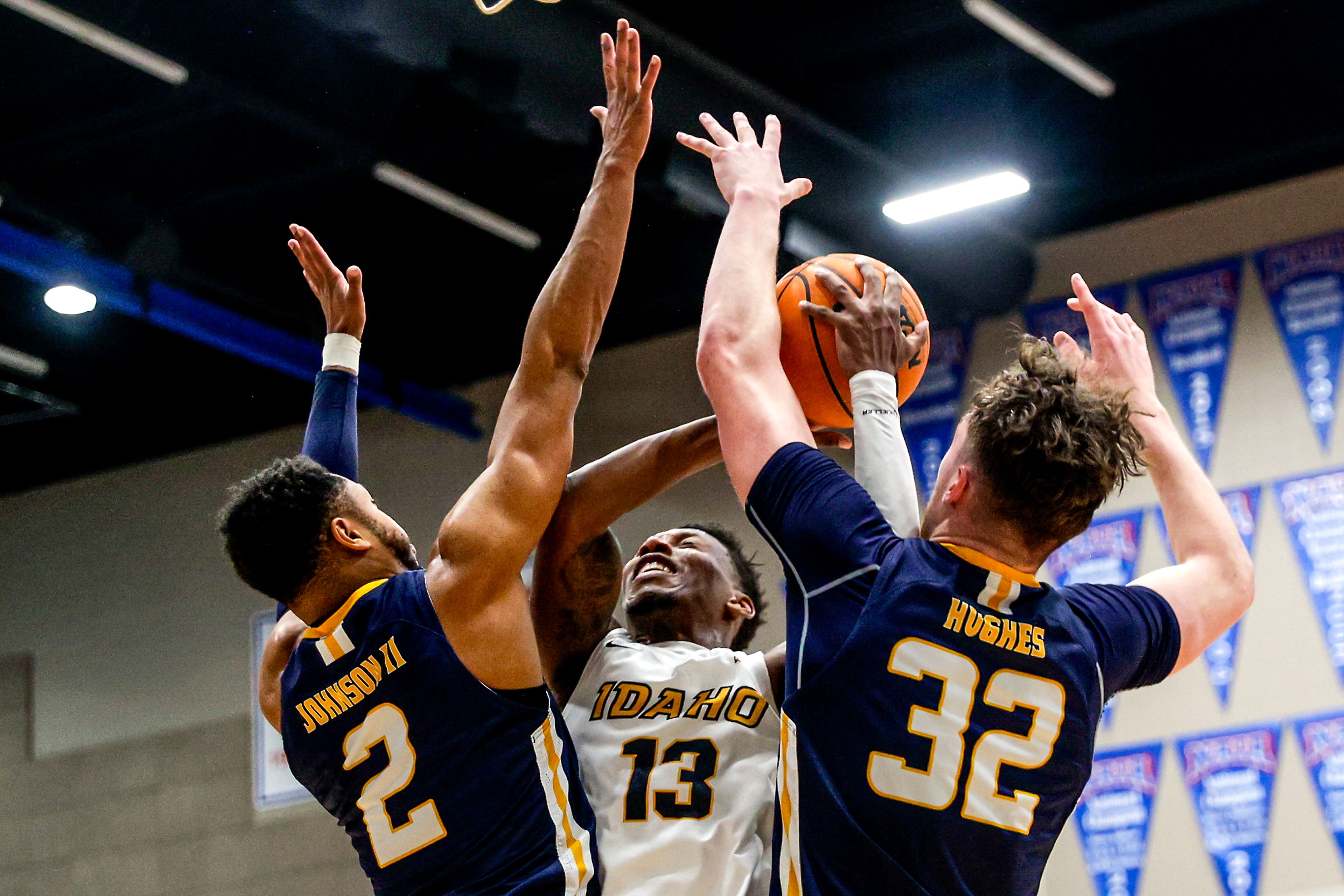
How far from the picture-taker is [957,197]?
32.9 ft

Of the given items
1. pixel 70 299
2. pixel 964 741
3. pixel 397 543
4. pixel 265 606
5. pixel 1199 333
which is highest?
pixel 70 299

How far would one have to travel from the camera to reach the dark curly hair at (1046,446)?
2.94 m

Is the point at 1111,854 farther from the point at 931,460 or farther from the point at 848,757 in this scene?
the point at 848,757

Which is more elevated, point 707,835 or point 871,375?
point 871,375

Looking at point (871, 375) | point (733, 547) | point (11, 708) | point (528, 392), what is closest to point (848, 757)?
point (871, 375)

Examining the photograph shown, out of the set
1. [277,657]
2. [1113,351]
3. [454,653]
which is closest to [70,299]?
[277,657]

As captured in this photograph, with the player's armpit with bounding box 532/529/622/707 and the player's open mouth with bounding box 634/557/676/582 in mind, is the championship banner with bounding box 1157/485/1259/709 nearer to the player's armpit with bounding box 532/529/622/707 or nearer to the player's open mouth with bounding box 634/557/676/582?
the player's open mouth with bounding box 634/557/676/582

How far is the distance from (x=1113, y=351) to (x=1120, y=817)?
6613 mm

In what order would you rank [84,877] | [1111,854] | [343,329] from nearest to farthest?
[343,329] → [1111,854] → [84,877]

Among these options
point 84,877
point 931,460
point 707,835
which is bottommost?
point 84,877

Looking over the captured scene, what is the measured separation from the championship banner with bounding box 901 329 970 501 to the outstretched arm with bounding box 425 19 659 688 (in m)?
7.22

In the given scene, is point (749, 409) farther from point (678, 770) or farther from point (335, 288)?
point (335, 288)

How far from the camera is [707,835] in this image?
3637 mm

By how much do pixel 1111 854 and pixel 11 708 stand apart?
1016 cm
